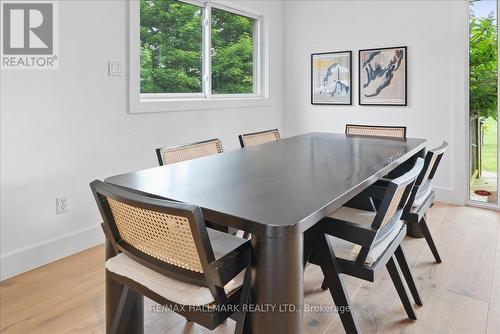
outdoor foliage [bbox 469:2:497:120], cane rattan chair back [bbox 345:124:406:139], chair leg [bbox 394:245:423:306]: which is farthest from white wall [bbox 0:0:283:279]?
outdoor foliage [bbox 469:2:497:120]

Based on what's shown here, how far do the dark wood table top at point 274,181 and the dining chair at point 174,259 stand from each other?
0.12 meters

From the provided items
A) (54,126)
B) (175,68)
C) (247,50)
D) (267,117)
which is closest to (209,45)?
(175,68)

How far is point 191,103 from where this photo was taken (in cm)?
327

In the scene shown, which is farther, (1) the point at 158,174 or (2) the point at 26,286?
(2) the point at 26,286

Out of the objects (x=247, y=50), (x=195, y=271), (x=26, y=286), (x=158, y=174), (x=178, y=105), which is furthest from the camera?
(x=247, y=50)

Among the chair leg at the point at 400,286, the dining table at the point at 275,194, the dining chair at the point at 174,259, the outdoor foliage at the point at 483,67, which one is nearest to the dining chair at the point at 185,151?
the dining table at the point at 275,194

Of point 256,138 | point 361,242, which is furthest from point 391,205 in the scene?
point 256,138

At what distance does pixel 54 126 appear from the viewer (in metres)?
2.32

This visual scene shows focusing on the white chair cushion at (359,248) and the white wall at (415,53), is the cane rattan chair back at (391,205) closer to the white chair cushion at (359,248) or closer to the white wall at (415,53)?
the white chair cushion at (359,248)

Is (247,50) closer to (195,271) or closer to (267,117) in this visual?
(267,117)

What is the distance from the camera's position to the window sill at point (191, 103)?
2.84 meters

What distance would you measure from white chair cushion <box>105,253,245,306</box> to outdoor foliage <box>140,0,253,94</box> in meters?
2.09

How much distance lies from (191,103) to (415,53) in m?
2.28

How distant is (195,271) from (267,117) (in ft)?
11.6
